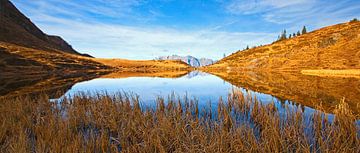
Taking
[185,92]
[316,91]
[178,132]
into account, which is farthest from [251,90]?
[178,132]

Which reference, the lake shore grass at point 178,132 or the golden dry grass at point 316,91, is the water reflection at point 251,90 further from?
the lake shore grass at point 178,132

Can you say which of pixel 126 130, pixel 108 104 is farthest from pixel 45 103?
pixel 126 130

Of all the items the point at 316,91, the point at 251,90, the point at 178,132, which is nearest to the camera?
the point at 178,132

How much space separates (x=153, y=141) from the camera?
9.04 meters

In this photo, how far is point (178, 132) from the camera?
9484mm

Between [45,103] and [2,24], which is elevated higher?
[2,24]

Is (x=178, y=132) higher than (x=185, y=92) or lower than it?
higher

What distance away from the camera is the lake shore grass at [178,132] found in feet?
26.8

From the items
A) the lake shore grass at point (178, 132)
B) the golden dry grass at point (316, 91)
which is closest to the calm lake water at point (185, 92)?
the golden dry grass at point (316, 91)

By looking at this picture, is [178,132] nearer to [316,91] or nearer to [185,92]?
[185,92]

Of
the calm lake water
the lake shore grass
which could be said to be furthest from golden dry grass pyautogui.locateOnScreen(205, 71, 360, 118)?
the lake shore grass

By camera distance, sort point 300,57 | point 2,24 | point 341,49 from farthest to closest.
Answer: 1. point 2,24
2. point 300,57
3. point 341,49

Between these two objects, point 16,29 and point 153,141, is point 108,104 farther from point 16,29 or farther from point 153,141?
point 16,29

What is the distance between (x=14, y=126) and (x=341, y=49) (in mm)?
113410
